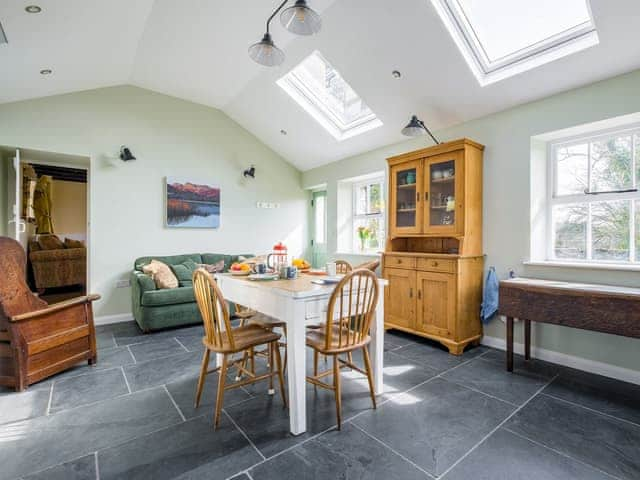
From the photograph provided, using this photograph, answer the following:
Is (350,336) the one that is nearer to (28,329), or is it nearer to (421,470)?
(421,470)

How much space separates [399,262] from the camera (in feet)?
11.9

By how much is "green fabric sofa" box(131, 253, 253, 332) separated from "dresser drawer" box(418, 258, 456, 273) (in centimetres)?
275

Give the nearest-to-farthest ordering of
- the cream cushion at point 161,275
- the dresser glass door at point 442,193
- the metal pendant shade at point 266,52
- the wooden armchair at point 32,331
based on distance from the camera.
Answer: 1. the metal pendant shade at point 266,52
2. the wooden armchair at point 32,331
3. the dresser glass door at point 442,193
4. the cream cushion at point 161,275

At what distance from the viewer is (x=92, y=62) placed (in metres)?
3.39

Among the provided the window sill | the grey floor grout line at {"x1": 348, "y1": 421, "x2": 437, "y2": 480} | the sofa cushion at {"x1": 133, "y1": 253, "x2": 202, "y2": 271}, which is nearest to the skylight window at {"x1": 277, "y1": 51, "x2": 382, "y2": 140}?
the window sill

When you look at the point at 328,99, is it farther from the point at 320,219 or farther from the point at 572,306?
the point at 572,306

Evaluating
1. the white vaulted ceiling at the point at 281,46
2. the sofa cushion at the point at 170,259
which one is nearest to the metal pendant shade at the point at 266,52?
the white vaulted ceiling at the point at 281,46

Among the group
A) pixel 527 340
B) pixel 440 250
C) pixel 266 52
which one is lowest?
pixel 527 340

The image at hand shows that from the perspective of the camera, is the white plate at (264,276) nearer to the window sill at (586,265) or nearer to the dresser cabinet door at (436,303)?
the dresser cabinet door at (436,303)

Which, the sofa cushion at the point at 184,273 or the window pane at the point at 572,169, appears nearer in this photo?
the window pane at the point at 572,169

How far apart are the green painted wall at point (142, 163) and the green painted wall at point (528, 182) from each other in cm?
324

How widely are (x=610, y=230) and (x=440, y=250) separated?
1468 mm

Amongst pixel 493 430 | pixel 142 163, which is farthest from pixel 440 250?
pixel 142 163

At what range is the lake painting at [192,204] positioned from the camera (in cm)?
473
